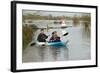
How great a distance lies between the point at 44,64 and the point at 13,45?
0.83 ft

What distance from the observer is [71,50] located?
1476 mm

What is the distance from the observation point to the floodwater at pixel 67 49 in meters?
1.38

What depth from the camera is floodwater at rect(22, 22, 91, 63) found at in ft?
4.53

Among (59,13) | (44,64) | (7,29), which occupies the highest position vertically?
(59,13)

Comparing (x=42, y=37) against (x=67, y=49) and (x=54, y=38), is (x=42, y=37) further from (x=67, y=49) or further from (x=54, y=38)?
(x=67, y=49)

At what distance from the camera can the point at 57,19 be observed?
4.71 feet

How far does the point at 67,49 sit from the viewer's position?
1464 mm

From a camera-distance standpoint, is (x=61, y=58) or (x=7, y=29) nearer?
(x=7, y=29)

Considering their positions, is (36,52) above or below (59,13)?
below

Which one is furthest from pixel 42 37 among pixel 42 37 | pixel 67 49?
pixel 67 49

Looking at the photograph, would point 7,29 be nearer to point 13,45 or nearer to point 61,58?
point 13,45

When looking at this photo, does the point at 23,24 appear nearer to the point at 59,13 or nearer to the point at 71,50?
the point at 59,13

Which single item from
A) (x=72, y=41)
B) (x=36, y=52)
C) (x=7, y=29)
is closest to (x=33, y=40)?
(x=36, y=52)

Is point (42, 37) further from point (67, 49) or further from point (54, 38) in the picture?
point (67, 49)
